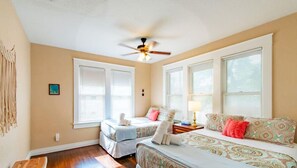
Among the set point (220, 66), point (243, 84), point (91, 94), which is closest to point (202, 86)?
point (220, 66)

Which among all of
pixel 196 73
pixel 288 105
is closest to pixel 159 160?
pixel 288 105

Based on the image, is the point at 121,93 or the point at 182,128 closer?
the point at 182,128

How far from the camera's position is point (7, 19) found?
5.90 feet

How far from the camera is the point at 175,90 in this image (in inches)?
186

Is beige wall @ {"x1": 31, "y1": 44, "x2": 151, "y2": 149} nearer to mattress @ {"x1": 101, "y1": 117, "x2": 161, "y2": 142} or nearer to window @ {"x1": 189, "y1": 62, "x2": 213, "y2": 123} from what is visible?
mattress @ {"x1": 101, "y1": 117, "x2": 161, "y2": 142}

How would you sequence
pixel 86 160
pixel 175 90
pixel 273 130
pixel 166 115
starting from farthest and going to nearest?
pixel 175 90, pixel 166 115, pixel 86 160, pixel 273 130

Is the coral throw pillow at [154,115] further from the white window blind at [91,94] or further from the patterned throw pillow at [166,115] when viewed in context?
the white window blind at [91,94]

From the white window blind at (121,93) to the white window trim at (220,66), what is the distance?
146 cm

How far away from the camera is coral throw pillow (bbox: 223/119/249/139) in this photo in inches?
97.4

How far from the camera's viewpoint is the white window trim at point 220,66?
2.63m

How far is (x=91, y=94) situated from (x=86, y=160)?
1.76m

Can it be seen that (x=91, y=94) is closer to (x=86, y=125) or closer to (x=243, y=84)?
(x=86, y=125)

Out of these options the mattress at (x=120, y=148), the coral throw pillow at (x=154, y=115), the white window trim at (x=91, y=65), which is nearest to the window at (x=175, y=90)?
the coral throw pillow at (x=154, y=115)

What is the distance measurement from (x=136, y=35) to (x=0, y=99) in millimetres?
2348
